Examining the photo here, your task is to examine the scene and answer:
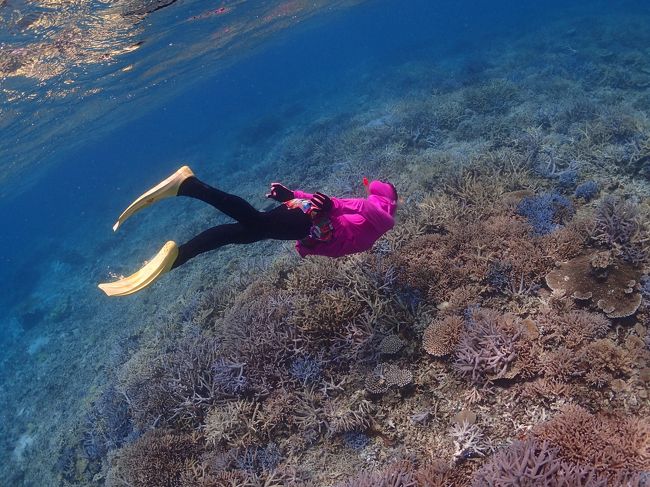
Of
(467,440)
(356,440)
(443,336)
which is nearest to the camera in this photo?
(467,440)

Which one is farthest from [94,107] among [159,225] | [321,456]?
[321,456]

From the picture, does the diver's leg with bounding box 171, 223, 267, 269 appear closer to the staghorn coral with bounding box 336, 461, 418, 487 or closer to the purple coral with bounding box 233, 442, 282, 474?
the purple coral with bounding box 233, 442, 282, 474

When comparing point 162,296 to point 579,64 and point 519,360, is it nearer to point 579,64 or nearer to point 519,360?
point 519,360

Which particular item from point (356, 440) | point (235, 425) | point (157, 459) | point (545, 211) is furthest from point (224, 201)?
point (545, 211)

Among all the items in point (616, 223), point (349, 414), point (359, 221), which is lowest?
point (349, 414)

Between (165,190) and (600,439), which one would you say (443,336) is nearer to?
(600,439)

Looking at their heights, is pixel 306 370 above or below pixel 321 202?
below

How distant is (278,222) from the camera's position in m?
4.98

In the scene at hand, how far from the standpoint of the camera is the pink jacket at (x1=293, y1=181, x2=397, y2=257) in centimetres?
485

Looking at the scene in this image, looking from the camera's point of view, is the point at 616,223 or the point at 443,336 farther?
the point at 616,223

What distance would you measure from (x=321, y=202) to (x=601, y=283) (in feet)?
13.3

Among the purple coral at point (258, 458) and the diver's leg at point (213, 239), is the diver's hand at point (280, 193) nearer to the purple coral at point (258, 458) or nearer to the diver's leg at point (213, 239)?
the diver's leg at point (213, 239)

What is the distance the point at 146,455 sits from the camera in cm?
589

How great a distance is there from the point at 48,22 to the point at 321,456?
17.6 metres
